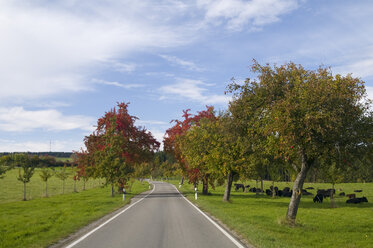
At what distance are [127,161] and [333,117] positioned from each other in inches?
1147

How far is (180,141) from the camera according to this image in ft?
108

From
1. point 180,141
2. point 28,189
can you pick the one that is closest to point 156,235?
point 180,141

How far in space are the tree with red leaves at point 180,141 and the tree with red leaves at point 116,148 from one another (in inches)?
96.1

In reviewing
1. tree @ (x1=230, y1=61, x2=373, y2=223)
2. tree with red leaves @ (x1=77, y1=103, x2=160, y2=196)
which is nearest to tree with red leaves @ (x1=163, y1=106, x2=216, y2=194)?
tree with red leaves @ (x1=77, y1=103, x2=160, y2=196)

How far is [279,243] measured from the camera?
935 centimetres

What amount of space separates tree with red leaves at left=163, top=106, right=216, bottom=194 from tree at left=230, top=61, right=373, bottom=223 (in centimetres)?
1813

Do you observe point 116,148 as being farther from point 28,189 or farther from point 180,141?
point 28,189

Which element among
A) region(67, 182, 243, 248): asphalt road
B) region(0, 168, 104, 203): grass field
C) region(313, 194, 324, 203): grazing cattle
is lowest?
region(0, 168, 104, 203): grass field

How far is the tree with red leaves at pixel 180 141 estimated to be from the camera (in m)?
33.8

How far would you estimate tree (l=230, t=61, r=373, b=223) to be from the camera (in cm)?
1161

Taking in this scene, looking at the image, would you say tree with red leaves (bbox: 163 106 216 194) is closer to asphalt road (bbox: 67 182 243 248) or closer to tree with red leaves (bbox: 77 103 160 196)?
tree with red leaves (bbox: 77 103 160 196)

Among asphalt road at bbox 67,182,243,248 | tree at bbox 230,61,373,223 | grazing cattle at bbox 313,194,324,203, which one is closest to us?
asphalt road at bbox 67,182,243,248

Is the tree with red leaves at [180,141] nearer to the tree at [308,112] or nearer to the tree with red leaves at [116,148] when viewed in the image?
the tree with red leaves at [116,148]

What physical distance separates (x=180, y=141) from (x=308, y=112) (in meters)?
21.9
